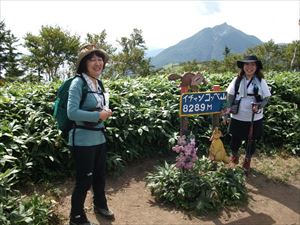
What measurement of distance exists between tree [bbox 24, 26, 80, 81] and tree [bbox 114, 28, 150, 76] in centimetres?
556

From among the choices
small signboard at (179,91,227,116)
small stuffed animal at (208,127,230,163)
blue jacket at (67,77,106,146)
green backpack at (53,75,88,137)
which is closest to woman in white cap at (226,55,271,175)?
small signboard at (179,91,227,116)

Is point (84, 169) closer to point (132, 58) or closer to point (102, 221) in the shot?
point (102, 221)

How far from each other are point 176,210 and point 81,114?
6.53 feet

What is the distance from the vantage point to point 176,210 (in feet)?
15.1

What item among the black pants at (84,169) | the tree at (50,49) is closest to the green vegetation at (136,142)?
the black pants at (84,169)

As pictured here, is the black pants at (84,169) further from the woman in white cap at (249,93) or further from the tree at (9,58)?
the tree at (9,58)

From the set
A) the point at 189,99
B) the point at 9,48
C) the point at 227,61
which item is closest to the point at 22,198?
the point at 189,99

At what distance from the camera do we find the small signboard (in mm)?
4824

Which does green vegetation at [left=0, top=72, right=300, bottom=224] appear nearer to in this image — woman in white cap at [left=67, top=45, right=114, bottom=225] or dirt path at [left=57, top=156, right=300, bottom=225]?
dirt path at [left=57, top=156, right=300, bottom=225]

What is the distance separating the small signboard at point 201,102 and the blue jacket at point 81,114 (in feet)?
4.84

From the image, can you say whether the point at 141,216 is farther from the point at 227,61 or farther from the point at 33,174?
the point at 227,61

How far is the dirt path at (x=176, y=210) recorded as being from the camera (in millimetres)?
4375

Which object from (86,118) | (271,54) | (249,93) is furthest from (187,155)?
(271,54)

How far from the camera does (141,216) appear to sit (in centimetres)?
445
